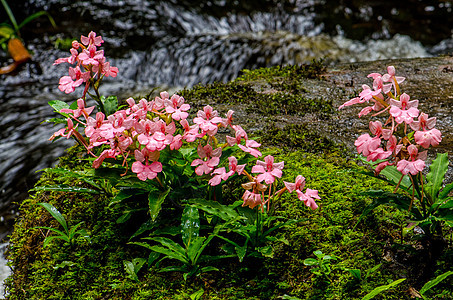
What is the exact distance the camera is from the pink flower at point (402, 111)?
147cm

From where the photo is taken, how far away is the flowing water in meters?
5.99

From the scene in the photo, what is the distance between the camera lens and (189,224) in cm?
187

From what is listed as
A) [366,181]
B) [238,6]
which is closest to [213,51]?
[238,6]

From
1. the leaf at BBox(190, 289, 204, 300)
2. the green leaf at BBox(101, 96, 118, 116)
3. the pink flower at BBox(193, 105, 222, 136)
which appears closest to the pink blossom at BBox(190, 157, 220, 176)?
the pink flower at BBox(193, 105, 222, 136)

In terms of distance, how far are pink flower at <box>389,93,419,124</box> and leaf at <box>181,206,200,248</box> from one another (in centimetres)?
101

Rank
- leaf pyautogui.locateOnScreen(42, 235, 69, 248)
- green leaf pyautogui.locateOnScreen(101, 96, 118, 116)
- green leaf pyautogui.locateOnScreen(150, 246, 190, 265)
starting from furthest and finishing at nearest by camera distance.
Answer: green leaf pyautogui.locateOnScreen(101, 96, 118, 116) → leaf pyautogui.locateOnScreen(42, 235, 69, 248) → green leaf pyautogui.locateOnScreen(150, 246, 190, 265)

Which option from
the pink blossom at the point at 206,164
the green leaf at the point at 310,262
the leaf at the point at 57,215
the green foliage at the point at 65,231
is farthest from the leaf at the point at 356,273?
the leaf at the point at 57,215

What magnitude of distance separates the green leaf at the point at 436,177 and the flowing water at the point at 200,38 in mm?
4227

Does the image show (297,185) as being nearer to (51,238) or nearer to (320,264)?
(320,264)

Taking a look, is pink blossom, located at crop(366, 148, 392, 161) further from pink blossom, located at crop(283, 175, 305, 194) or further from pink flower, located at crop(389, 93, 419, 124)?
pink blossom, located at crop(283, 175, 305, 194)

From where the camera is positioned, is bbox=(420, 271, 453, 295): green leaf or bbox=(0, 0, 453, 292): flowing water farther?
bbox=(0, 0, 453, 292): flowing water

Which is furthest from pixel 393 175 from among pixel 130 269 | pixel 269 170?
pixel 130 269

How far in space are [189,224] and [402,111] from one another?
3.56ft

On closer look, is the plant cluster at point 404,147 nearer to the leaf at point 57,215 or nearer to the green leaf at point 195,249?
the green leaf at point 195,249
